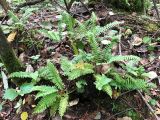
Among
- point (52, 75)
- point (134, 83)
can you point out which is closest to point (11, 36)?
point (52, 75)

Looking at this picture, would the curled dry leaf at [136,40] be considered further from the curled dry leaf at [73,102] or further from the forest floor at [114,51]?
the curled dry leaf at [73,102]

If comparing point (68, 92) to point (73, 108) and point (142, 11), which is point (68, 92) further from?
point (142, 11)

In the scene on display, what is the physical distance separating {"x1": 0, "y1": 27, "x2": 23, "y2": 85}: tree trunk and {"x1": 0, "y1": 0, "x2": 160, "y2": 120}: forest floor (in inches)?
11.3

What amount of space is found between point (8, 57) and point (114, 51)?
156 cm

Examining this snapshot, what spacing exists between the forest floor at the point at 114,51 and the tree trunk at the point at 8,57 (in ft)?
0.94

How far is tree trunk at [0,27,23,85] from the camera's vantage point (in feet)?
12.9

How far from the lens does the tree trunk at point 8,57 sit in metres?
3.93

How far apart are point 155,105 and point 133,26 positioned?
1621 millimetres

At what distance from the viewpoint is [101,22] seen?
532 centimetres

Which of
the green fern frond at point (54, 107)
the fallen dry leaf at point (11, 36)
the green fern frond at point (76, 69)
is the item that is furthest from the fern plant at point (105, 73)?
the fallen dry leaf at point (11, 36)

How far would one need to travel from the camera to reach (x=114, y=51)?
4.71 m

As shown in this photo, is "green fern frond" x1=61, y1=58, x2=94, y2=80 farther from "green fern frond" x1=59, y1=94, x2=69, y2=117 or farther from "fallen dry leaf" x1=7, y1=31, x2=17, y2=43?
"fallen dry leaf" x1=7, y1=31, x2=17, y2=43

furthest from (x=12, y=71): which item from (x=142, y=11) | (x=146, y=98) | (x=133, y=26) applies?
(x=142, y=11)

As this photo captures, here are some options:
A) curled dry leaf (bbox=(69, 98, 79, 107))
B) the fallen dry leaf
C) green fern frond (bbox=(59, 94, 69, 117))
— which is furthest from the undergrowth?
the fallen dry leaf
